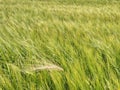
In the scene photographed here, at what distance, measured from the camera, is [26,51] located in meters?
1.60

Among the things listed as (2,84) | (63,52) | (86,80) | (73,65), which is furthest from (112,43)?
(2,84)

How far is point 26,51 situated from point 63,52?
19 centimetres

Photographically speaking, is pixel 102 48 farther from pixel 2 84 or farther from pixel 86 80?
pixel 2 84

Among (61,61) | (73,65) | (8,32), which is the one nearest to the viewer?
(73,65)

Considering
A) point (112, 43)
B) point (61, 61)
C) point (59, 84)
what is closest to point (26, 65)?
point (61, 61)

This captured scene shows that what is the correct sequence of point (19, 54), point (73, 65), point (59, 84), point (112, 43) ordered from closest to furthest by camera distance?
1. point (59, 84)
2. point (73, 65)
3. point (19, 54)
4. point (112, 43)

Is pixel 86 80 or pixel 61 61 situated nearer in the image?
pixel 86 80

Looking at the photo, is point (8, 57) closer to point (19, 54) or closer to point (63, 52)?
point (19, 54)

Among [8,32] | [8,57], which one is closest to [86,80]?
[8,57]

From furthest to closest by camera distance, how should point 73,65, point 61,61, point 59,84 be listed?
1. point 61,61
2. point 73,65
3. point 59,84

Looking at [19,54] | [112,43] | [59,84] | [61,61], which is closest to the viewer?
[59,84]

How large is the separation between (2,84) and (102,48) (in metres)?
0.54

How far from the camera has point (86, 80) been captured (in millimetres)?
1146

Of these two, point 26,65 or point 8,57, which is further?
point 8,57
